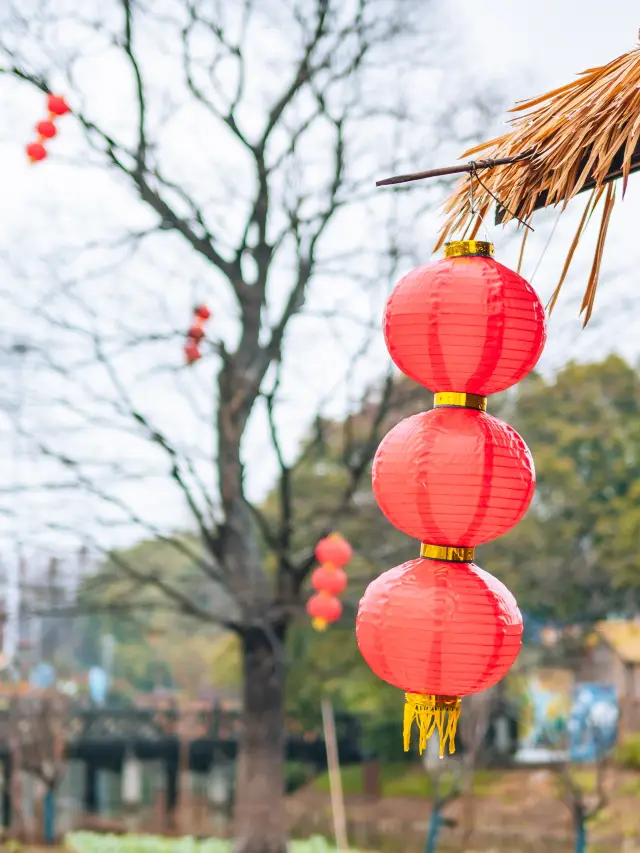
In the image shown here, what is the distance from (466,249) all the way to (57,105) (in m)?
5.07

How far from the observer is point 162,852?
11211 mm

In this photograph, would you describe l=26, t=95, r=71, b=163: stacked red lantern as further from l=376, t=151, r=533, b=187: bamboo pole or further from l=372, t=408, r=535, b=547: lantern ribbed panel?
l=372, t=408, r=535, b=547: lantern ribbed panel

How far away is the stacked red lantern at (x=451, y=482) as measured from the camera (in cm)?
Answer: 251

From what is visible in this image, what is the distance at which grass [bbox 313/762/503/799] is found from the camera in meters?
20.0

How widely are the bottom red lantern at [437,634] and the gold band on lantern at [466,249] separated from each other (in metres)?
0.71

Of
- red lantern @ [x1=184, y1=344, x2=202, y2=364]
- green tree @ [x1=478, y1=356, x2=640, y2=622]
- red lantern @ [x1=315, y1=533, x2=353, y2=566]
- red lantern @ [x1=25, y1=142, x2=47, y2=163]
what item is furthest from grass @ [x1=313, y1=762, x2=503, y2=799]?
red lantern @ [x1=25, y1=142, x2=47, y2=163]

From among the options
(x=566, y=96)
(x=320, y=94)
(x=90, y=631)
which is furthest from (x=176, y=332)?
(x=90, y=631)

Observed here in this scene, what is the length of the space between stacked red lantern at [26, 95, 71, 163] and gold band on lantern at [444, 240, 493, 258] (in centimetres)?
484

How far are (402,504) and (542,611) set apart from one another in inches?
779

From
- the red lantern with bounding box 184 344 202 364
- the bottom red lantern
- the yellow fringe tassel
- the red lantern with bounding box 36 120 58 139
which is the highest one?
the red lantern with bounding box 36 120 58 139

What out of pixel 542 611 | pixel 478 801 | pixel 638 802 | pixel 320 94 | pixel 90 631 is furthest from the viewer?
pixel 90 631

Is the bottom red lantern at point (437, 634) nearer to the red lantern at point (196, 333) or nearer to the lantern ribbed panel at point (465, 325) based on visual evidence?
the lantern ribbed panel at point (465, 325)

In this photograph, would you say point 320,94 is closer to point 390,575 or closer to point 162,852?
point 390,575

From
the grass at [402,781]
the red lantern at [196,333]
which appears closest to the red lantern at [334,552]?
the red lantern at [196,333]
